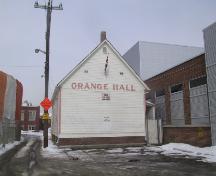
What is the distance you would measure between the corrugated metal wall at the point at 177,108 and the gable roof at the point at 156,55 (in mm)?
15959

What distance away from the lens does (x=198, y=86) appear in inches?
944

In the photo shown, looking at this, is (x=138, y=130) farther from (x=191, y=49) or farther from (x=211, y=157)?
(x=191, y=49)

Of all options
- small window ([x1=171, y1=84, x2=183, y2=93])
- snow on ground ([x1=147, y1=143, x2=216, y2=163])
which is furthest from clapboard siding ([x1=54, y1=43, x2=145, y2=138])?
snow on ground ([x1=147, y1=143, x2=216, y2=163])

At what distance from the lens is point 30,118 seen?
85.7 m

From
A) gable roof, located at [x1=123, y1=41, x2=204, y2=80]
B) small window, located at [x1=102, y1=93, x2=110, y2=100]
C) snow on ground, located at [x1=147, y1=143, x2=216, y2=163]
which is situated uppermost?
gable roof, located at [x1=123, y1=41, x2=204, y2=80]

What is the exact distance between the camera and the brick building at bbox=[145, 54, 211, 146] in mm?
22078

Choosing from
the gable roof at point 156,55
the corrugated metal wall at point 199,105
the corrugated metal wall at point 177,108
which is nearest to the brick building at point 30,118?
the gable roof at point 156,55

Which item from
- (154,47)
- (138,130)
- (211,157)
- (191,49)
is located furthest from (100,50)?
(191,49)

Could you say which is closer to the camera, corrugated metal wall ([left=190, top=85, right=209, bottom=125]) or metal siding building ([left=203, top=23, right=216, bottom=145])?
metal siding building ([left=203, top=23, right=216, bottom=145])

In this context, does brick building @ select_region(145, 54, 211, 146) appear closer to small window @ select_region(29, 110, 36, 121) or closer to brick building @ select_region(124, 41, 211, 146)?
brick building @ select_region(124, 41, 211, 146)

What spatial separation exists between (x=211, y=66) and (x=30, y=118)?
234ft

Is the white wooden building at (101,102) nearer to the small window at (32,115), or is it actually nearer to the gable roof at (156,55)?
the gable roof at (156,55)

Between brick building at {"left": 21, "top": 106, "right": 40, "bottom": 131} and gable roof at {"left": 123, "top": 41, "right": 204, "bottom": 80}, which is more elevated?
gable roof at {"left": 123, "top": 41, "right": 204, "bottom": 80}

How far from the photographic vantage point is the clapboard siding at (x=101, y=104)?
2600 centimetres
